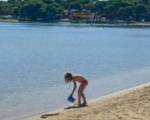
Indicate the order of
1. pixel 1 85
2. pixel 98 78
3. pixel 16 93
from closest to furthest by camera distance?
1. pixel 16 93
2. pixel 1 85
3. pixel 98 78

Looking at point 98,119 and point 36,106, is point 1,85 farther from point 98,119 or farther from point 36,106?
point 98,119

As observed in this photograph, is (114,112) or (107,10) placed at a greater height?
(114,112)

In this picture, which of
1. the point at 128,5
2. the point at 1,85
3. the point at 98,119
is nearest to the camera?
the point at 98,119

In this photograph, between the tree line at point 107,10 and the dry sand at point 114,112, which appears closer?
the dry sand at point 114,112

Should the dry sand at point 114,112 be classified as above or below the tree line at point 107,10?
above

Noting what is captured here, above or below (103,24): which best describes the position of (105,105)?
above

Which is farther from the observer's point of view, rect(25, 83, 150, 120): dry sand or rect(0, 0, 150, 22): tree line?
rect(0, 0, 150, 22): tree line

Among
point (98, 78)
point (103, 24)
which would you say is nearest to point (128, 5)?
point (103, 24)

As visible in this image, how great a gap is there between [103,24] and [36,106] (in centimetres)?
17801

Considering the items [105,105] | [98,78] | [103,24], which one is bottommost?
[103,24]

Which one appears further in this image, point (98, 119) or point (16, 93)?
point (16, 93)

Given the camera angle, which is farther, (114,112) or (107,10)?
(107,10)

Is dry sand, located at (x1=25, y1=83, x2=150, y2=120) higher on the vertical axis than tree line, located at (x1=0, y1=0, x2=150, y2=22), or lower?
higher

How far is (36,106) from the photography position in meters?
19.9
